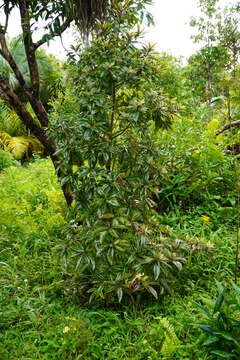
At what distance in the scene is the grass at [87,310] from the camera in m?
1.98

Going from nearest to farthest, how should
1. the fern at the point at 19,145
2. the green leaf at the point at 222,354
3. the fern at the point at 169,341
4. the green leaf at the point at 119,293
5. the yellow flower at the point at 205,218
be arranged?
the green leaf at the point at 222,354
the fern at the point at 169,341
the green leaf at the point at 119,293
the yellow flower at the point at 205,218
the fern at the point at 19,145

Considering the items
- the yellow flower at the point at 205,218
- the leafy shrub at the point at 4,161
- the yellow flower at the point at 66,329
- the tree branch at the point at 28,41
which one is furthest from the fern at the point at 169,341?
the leafy shrub at the point at 4,161

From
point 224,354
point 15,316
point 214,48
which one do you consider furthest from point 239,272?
point 214,48

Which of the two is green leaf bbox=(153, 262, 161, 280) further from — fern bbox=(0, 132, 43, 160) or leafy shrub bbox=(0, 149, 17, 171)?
fern bbox=(0, 132, 43, 160)

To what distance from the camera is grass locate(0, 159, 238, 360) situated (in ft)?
6.50

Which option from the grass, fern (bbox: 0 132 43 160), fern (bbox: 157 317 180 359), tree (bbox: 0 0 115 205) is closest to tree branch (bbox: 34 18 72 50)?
tree (bbox: 0 0 115 205)

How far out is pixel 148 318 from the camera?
2205 mm

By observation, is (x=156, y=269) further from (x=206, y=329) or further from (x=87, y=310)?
(x=87, y=310)

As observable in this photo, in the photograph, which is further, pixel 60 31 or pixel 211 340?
pixel 60 31

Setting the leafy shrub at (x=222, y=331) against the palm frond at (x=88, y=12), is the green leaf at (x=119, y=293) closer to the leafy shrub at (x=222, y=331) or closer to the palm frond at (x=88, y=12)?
the leafy shrub at (x=222, y=331)

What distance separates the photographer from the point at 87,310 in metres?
2.38

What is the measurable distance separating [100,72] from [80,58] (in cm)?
27

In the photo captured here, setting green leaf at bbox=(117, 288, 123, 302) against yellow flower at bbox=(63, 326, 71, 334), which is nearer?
yellow flower at bbox=(63, 326, 71, 334)

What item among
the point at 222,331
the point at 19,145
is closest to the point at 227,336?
the point at 222,331
